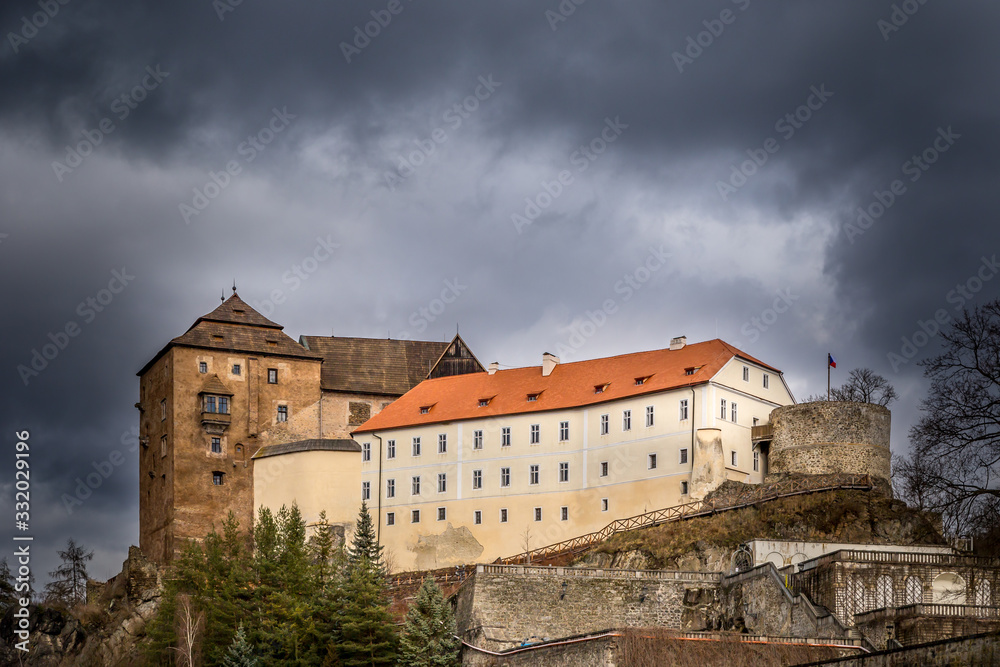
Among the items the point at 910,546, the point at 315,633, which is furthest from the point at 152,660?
the point at 910,546

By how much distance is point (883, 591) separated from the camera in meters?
51.0

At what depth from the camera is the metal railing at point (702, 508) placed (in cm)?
6600

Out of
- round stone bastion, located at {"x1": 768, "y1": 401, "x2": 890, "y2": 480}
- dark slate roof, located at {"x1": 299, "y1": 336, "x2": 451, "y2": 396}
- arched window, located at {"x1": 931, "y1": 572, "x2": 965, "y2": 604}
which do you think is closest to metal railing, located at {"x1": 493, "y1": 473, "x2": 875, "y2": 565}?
round stone bastion, located at {"x1": 768, "y1": 401, "x2": 890, "y2": 480}

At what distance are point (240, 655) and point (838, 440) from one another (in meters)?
28.5

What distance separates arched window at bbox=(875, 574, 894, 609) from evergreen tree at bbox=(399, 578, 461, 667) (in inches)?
570

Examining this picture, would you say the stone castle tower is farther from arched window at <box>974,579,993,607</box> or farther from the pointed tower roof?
arched window at <box>974,579,993,607</box>

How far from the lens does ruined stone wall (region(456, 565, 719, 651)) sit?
Answer: 54.6 metres

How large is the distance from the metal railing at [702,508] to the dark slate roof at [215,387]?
71.6ft

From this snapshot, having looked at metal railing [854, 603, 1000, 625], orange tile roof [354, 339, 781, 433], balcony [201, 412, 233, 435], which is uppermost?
orange tile roof [354, 339, 781, 433]

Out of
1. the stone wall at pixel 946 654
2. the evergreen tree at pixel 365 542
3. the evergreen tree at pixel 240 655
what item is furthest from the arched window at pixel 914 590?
the evergreen tree at pixel 240 655

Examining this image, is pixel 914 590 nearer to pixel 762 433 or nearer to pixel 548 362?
pixel 762 433

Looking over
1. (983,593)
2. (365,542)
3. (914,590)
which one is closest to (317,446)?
(365,542)

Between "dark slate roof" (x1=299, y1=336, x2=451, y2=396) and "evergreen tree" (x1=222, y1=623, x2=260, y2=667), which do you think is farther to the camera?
"dark slate roof" (x1=299, y1=336, x2=451, y2=396)

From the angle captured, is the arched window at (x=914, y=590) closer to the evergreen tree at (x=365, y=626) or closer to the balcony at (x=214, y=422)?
the evergreen tree at (x=365, y=626)
